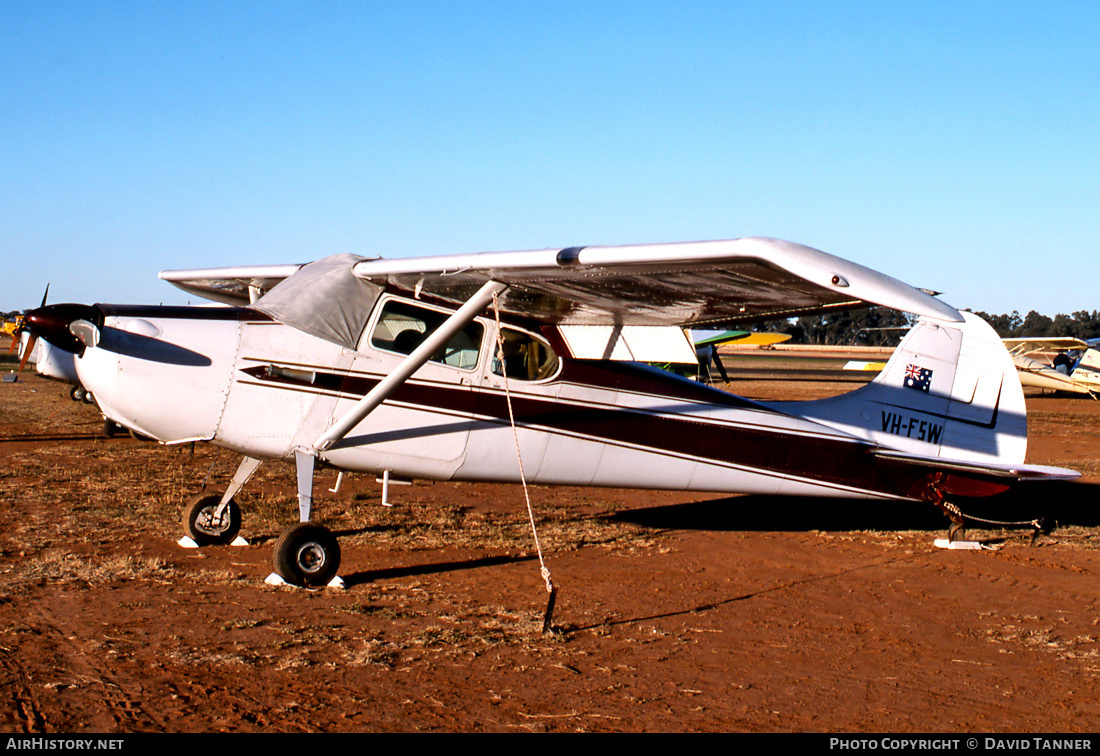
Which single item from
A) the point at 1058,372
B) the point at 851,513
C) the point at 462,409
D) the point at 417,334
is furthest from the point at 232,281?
the point at 1058,372

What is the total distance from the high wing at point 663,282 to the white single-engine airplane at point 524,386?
0.08 ft

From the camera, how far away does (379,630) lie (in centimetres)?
552

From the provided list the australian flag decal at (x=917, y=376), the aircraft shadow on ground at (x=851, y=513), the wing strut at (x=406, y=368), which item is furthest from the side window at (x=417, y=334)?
the australian flag decal at (x=917, y=376)

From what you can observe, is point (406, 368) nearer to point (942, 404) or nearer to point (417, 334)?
point (417, 334)

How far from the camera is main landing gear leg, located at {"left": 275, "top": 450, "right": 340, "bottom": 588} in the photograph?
6.44 m

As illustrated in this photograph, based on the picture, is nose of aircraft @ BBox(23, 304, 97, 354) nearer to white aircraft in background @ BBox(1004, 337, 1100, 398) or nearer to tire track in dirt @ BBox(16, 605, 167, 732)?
tire track in dirt @ BBox(16, 605, 167, 732)

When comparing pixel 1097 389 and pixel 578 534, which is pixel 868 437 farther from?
pixel 1097 389

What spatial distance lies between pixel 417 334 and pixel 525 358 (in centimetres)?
95

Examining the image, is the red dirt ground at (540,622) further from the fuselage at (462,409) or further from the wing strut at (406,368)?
the wing strut at (406,368)

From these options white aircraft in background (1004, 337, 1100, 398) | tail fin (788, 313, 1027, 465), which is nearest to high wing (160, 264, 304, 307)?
tail fin (788, 313, 1027, 465)

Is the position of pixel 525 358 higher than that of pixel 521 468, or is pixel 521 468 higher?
pixel 525 358

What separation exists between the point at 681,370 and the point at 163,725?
1037 inches

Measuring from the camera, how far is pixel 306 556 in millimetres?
6543

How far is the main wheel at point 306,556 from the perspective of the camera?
6438mm
